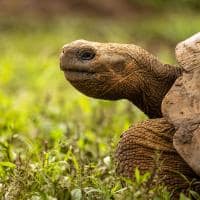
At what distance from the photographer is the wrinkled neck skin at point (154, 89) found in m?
4.40

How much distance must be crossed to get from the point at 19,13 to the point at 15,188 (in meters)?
12.6

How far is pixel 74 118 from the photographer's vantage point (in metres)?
7.17

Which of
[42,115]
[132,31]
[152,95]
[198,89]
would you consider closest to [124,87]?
[152,95]

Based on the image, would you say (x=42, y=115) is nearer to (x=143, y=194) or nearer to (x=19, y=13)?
(x=143, y=194)

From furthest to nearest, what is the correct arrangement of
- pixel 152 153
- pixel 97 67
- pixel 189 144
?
1. pixel 97 67
2. pixel 152 153
3. pixel 189 144

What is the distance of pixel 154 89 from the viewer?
445 cm

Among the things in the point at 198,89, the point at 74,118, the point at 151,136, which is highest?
the point at 198,89

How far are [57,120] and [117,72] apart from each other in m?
2.70

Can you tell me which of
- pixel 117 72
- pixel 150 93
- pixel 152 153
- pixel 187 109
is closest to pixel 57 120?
pixel 150 93

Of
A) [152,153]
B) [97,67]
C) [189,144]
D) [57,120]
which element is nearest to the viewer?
[189,144]

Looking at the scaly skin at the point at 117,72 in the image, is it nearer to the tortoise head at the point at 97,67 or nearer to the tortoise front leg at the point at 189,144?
the tortoise head at the point at 97,67

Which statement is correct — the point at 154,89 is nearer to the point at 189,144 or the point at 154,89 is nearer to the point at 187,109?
the point at 187,109

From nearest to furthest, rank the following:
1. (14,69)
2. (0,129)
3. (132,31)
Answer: (0,129) → (14,69) → (132,31)

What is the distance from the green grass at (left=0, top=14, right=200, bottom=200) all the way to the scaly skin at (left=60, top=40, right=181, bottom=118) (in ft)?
1.01
